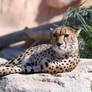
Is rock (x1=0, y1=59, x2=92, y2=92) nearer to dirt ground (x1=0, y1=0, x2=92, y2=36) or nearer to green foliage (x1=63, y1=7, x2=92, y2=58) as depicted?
green foliage (x1=63, y1=7, x2=92, y2=58)

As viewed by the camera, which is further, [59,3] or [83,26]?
[59,3]

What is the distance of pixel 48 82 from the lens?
3777mm

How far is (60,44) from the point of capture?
3941 millimetres

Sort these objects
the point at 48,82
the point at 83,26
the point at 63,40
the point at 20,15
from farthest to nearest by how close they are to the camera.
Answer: the point at 20,15 → the point at 83,26 → the point at 63,40 → the point at 48,82

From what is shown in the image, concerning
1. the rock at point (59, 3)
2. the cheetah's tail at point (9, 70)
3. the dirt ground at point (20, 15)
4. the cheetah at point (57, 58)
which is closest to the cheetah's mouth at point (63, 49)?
the cheetah at point (57, 58)

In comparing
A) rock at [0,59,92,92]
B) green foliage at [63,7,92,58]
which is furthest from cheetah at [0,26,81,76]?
green foliage at [63,7,92,58]

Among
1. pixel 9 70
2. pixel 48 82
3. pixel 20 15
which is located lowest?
pixel 48 82

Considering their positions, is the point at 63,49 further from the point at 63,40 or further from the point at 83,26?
the point at 83,26

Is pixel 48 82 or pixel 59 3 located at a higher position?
pixel 59 3

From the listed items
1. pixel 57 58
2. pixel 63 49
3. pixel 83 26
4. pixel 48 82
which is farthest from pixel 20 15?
pixel 48 82

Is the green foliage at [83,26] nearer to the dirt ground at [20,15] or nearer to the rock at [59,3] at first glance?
the dirt ground at [20,15]

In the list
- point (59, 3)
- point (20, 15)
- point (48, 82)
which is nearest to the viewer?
point (48, 82)

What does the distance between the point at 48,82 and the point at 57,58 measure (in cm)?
44

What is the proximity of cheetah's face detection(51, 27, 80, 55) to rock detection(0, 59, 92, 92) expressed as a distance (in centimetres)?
28
